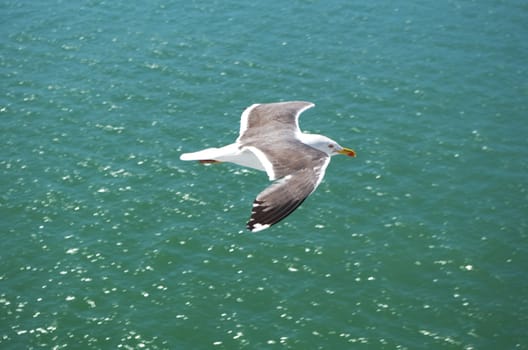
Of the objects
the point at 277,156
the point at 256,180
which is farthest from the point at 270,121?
the point at 256,180

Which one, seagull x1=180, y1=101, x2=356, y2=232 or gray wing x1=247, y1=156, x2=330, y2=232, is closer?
gray wing x1=247, y1=156, x2=330, y2=232

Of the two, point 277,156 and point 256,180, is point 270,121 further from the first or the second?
point 256,180

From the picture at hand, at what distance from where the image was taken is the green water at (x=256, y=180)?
40.3 m

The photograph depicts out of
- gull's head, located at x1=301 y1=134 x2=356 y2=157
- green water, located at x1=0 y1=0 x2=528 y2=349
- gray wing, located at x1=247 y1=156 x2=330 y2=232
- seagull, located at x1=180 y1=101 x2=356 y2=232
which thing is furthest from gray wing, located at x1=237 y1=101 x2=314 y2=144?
green water, located at x1=0 y1=0 x2=528 y2=349

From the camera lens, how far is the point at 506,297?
41688 mm

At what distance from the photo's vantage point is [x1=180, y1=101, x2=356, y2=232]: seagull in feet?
66.4

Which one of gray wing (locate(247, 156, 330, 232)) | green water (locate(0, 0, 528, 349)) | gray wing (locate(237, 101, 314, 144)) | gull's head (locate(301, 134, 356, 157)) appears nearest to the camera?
gray wing (locate(247, 156, 330, 232))

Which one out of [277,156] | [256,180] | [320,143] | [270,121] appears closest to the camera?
[277,156]

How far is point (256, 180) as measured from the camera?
49.7 metres

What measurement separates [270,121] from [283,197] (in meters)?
10.1

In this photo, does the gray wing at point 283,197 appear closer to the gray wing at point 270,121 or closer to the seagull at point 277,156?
the seagull at point 277,156

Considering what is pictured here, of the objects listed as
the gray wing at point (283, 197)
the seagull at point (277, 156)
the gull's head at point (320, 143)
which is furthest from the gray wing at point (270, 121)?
the gray wing at point (283, 197)

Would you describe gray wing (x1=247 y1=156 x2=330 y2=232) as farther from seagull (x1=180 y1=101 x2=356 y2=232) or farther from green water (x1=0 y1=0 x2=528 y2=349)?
green water (x1=0 y1=0 x2=528 y2=349)

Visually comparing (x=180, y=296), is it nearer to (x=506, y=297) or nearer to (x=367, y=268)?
(x=367, y=268)
